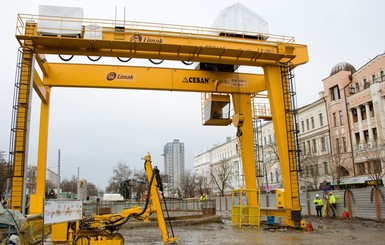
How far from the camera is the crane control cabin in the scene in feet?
47.0

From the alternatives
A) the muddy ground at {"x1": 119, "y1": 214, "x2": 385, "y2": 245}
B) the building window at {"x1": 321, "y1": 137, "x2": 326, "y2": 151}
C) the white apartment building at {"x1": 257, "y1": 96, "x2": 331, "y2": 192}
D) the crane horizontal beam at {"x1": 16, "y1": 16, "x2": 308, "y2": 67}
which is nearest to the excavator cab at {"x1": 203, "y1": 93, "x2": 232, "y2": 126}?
the crane horizontal beam at {"x1": 16, "y1": 16, "x2": 308, "y2": 67}

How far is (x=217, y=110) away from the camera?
18.9 meters

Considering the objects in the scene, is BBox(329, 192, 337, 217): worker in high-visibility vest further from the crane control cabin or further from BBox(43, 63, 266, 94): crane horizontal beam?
BBox(43, 63, 266, 94): crane horizontal beam

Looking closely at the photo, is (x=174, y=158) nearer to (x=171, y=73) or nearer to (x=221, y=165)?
(x=221, y=165)

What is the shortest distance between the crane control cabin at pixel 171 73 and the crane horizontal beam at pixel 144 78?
4cm

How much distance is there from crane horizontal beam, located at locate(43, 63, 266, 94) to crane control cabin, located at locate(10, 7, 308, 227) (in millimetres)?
42

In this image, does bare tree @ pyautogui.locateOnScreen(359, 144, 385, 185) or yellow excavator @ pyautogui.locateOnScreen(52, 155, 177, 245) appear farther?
bare tree @ pyautogui.locateOnScreen(359, 144, 385, 185)

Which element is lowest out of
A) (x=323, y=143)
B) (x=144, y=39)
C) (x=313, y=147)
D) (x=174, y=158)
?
(x=313, y=147)

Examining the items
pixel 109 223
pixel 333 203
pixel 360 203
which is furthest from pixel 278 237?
pixel 333 203

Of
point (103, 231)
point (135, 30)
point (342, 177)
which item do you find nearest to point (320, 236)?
point (103, 231)

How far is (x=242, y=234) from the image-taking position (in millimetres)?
15070

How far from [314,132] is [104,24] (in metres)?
37.7

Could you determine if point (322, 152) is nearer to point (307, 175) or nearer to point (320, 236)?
point (307, 175)

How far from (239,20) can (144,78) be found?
503 centimetres
